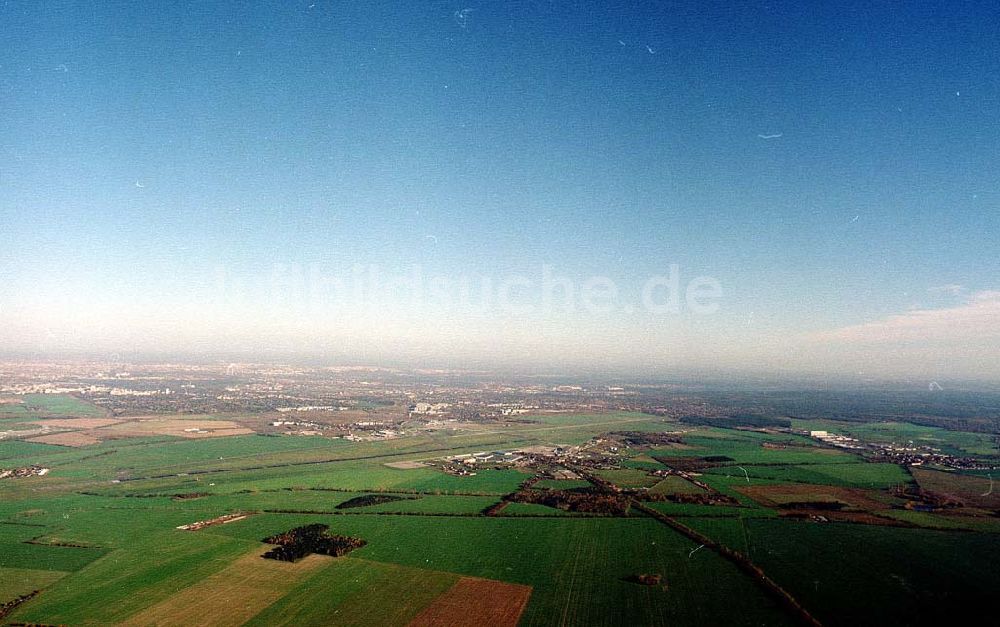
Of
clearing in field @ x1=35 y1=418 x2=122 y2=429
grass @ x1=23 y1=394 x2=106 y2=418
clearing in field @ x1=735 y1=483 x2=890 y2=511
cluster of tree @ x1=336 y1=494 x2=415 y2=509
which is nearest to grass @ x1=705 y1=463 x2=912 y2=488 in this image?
clearing in field @ x1=735 y1=483 x2=890 y2=511

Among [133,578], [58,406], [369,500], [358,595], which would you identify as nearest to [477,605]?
[358,595]

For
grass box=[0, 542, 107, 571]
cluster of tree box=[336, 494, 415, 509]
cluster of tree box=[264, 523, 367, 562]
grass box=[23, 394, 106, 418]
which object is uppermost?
grass box=[23, 394, 106, 418]

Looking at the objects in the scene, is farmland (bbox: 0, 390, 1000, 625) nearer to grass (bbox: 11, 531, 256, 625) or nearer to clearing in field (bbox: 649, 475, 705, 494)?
grass (bbox: 11, 531, 256, 625)

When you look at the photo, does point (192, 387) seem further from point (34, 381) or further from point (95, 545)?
point (95, 545)

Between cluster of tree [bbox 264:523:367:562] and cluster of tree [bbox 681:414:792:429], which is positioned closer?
cluster of tree [bbox 264:523:367:562]

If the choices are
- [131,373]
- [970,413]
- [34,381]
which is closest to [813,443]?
[970,413]
